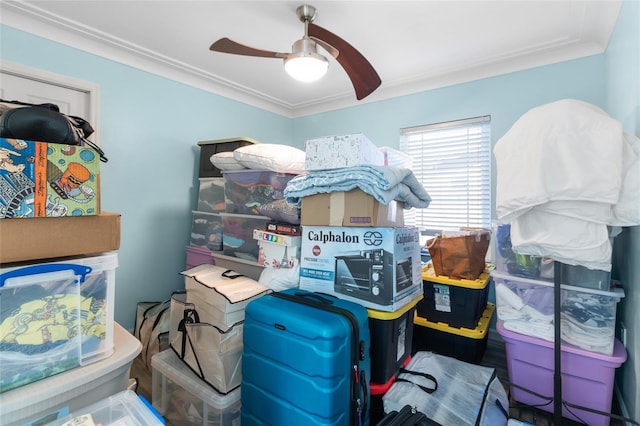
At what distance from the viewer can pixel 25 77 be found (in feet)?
6.39

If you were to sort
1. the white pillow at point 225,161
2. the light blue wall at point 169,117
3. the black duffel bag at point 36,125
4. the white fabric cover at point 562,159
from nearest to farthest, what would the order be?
1. the black duffel bag at point 36,125
2. the white fabric cover at point 562,159
3. the light blue wall at point 169,117
4. the white pillow at point 225,161

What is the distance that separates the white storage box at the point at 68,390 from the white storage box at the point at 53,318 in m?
0.03

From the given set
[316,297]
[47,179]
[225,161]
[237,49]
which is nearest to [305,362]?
[316,297]

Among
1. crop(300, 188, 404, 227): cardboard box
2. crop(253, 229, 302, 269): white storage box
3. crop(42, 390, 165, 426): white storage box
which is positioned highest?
crop(300, 188, 404, 227): cardboard box

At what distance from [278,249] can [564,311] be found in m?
1.53

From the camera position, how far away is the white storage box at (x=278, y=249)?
68.7 inches

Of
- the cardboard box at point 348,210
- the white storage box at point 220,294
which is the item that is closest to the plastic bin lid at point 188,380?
the white storage box at point 220,294

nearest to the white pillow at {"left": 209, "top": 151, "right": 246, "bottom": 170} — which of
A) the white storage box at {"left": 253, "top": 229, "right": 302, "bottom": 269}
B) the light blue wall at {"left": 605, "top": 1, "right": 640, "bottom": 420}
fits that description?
the white storage box at {"left": 253, "top": 229, "right": 302, "bottom": 269}

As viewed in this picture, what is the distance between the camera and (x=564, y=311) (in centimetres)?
148

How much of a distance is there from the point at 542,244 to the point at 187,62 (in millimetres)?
2804

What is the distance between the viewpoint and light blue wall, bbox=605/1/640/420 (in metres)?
1.33

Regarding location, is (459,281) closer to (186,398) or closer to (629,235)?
(629,235)

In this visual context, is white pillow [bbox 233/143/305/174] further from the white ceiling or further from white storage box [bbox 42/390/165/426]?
white storage box [bbox 42/390/165/426]

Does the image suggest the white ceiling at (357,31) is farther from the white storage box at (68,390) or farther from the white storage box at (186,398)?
the white storage box at (186,398)
